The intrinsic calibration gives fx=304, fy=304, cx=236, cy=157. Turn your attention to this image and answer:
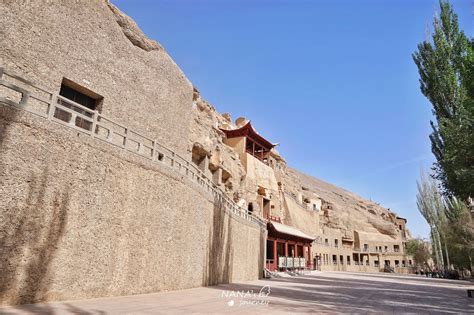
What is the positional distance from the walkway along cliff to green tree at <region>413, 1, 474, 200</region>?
10.6 metres

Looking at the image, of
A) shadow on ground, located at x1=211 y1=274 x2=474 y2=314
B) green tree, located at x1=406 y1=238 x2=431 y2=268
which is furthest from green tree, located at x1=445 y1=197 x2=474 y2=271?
green tree, located at x1=406 y1=238 x2=431 y2=268

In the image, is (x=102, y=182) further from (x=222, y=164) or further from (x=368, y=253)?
(x=368, y=253)

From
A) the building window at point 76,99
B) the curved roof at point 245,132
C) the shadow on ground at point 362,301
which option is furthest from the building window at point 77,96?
the curved roof at point 245,132

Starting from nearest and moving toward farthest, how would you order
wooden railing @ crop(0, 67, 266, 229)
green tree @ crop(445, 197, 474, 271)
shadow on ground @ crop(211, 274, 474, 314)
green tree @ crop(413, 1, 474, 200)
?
1. wooden railing @ crop(0, 67, 266, 229)
2. shadow on ground @ crop(211, 274, 474, 314)
3. green tree @ crop(413, 1, 474, 200)
4. green tree @ crop(445, 197, 474, 271)

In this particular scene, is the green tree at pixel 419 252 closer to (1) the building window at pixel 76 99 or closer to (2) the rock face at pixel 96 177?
(2) the rock face at pixel 96 177

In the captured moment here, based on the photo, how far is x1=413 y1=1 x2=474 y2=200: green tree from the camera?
12.0 meters

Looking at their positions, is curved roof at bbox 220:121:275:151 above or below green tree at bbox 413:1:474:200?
above

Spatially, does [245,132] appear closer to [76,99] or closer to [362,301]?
[76,99]

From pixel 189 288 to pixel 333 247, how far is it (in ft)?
132

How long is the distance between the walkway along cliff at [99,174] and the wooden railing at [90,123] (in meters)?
0.05

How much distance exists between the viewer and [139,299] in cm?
796

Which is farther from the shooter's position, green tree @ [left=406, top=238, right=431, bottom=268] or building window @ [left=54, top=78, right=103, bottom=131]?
green tree @ [left=406, top=238, right=431, bottom=268]

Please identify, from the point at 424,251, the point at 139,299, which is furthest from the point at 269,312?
the point at 424,251

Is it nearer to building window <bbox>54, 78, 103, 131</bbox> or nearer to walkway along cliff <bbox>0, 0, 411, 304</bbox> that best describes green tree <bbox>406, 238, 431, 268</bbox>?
walkway along cliff <bbox>0, 0, 411, 304</bbox>
